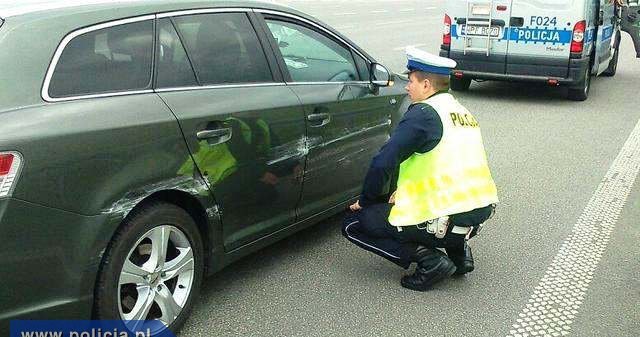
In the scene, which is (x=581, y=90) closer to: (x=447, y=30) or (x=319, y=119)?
(x=447, y=30)

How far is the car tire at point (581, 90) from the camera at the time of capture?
9595 millimetres

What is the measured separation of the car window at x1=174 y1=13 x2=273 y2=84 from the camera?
3285 mm

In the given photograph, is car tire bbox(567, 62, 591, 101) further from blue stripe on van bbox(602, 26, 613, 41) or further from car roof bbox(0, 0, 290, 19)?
car roof bbox(0, 0, 290, 19)

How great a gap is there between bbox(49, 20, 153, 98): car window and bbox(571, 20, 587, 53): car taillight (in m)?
7.33

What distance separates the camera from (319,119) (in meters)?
3.91

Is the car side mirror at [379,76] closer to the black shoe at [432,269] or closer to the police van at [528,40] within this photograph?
the black shoe at [432,269]

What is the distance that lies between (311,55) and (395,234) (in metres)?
1.24

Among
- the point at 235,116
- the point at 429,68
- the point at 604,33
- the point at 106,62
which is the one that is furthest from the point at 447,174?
the point at 604,33

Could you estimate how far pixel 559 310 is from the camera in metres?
3.62

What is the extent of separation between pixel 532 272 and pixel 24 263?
289 cm

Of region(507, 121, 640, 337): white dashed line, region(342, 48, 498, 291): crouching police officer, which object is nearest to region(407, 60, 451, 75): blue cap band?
region(342, 48, 498, 291): crouching police officer

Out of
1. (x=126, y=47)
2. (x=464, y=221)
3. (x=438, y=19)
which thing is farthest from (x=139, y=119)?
(x=438, y=19)

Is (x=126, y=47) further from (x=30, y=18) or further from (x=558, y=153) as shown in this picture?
(x=558, y=153)

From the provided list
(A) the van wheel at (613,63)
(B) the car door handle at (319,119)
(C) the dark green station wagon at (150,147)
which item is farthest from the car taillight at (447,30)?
(B) the car door handle at (319,119)
